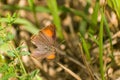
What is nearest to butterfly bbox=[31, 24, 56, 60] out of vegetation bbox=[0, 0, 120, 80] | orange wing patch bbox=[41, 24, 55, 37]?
orange wing patch bbox=[41, 24, 55, 37]

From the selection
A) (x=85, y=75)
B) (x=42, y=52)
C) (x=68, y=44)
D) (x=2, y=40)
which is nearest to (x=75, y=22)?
(x=68, y=44)

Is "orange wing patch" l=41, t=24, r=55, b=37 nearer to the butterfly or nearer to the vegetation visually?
the butterfly

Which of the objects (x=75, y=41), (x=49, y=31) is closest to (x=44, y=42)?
(x=49, y=31)

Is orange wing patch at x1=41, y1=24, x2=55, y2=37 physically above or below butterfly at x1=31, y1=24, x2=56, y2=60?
above

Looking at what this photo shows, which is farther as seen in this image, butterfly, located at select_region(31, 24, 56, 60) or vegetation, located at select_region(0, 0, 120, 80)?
vegetation, located at select_region(0, 0, 120, 80)

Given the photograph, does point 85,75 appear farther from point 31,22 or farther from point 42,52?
point 31,22

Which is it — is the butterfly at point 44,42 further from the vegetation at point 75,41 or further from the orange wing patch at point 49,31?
the vegetation at point 75,41

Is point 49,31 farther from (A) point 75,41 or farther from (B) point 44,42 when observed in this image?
(A) point 75,41

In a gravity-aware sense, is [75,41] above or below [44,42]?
below
